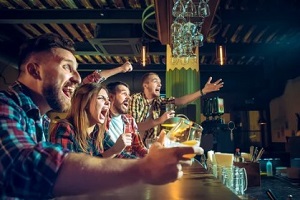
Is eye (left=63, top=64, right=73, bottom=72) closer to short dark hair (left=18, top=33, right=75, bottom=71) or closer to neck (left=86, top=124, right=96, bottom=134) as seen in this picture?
short dark hair (left=18, top=33, right=75, bottom=71)

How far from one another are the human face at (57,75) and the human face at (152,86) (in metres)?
2.19

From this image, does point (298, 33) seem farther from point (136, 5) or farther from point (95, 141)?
point (95, 141)

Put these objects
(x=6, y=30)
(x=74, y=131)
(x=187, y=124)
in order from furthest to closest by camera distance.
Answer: (x=6, y=30)
(x=74, y=131)
(x=187, y=124)

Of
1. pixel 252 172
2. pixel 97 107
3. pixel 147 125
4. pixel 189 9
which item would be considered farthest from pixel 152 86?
pixel 252 172

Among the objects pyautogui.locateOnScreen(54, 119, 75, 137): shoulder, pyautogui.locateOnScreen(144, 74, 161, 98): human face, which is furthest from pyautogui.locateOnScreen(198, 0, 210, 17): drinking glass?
pyautogui.locateOnScreen(54, 119, 75, 137): shoulder

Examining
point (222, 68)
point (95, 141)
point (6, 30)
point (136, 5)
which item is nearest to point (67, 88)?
point (95, 141)

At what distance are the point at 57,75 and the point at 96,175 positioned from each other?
0.57 metres

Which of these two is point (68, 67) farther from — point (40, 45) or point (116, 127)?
point (116, 127)

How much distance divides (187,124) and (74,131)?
0.94 m

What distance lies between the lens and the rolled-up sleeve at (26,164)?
726 mm

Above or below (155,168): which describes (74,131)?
above

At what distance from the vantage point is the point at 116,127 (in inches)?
113

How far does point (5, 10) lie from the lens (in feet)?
14.5

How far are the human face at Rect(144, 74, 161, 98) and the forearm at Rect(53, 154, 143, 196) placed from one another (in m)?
2.68
